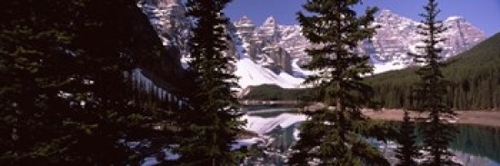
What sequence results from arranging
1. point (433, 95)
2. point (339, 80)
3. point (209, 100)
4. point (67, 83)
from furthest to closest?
point (433, 95) → point (209, 100) → point (339, 80) → point (67, 83)

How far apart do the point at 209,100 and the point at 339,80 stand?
17.1ft

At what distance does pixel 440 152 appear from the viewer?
103ft

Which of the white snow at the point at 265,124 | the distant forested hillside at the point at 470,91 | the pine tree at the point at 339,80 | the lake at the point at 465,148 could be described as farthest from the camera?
the distant forested hillside at the point at 470,91

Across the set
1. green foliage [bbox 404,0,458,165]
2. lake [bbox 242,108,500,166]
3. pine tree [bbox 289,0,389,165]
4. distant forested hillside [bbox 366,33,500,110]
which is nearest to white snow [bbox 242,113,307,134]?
lake [bbox 242,108,500,166]

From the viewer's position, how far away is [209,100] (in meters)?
19.6

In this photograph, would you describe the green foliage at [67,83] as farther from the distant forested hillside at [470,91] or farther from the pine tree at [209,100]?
the distant forested hillside at [470,91]

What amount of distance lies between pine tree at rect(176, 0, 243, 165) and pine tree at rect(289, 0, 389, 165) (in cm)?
333

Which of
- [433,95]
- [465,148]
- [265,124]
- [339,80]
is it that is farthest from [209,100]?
[265,124]

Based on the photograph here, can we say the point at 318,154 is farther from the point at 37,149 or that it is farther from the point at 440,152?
the point at 440,152

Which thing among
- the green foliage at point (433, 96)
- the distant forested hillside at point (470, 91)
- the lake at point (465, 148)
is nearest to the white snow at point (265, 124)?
the lake at point (465, 148)

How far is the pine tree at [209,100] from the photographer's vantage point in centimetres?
1939

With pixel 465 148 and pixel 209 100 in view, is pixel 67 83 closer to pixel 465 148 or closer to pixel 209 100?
pixel 209 100

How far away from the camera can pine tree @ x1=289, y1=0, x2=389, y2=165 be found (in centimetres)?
1727

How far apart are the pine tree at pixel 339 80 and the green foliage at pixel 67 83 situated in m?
7.24
